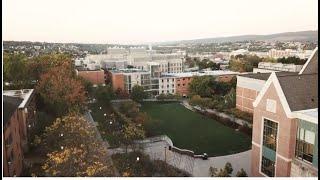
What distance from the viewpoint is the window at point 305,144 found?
454cm

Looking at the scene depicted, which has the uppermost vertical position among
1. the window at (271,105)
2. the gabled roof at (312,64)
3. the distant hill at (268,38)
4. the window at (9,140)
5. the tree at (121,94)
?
the distant hill at (268,38)

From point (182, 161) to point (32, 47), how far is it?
3591 millimetres

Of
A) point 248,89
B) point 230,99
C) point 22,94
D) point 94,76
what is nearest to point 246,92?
point 248,89

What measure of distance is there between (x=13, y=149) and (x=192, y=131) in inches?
181

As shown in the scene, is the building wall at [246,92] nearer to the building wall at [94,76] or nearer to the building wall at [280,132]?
the building wall at [280,132]

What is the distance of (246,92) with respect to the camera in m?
9.42

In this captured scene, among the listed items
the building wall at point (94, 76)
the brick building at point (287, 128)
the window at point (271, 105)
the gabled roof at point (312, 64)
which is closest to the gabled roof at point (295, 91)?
the brick building at point (287, 128)

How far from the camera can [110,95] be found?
9.95 meters

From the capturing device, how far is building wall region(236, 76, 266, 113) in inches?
354

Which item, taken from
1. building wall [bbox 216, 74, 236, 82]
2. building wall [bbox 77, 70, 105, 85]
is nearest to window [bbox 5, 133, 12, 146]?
building wall [bbox 77, 70, 105, 85]

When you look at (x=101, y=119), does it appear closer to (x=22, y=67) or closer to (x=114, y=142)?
(x=114, y=142)

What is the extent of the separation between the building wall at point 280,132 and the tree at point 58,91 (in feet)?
13.4

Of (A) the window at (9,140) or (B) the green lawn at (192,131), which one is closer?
(A) the window at (9,140)

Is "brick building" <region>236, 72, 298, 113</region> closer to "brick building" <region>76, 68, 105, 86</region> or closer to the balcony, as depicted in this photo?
the balcony
